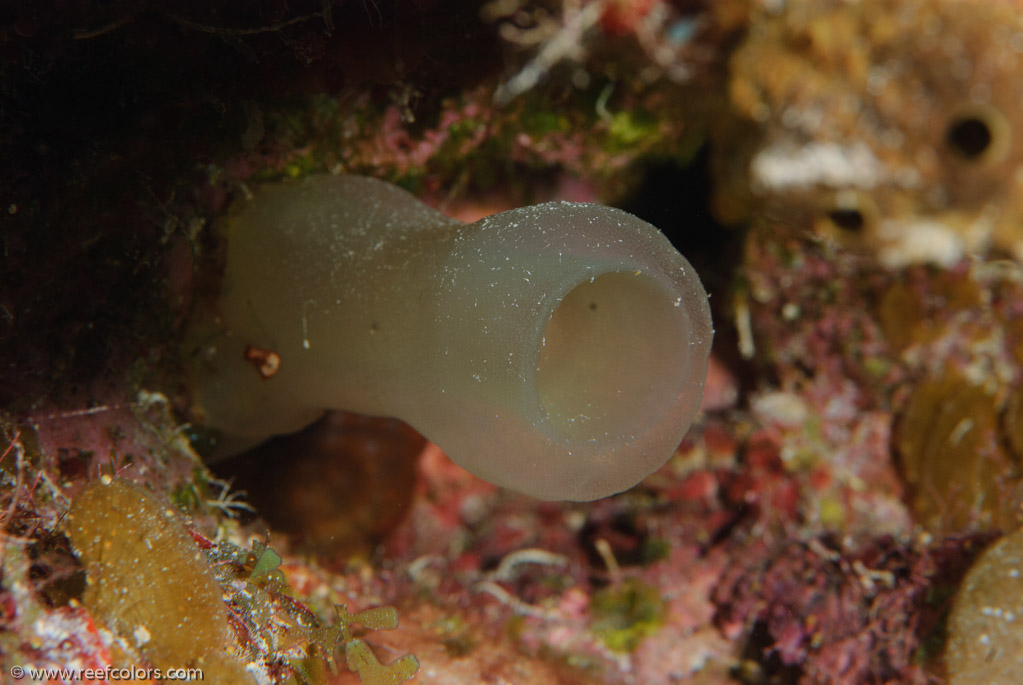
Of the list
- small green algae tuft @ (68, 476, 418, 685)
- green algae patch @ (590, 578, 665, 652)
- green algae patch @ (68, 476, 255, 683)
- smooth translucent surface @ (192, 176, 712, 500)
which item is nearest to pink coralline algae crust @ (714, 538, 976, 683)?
green algae patch @ (590, 578, 665, 652)

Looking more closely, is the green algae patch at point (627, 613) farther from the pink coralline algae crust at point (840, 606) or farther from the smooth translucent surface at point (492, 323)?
the smooth translucent surface at point (492, 323)

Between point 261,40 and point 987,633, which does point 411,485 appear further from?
point 987,633

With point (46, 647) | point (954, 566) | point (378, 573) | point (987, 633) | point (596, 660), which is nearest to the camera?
point (46, 647)

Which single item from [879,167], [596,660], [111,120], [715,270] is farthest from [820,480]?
[111,120]

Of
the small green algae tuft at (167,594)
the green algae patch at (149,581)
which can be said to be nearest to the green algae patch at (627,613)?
the small green algae tuft at (167,594)

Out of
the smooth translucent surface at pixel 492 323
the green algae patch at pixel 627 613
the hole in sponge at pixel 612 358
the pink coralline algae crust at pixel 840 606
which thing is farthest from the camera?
the green algae patch at pixel 627 613

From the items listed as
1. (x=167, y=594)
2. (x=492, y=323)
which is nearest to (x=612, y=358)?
(x=492, y=323)
